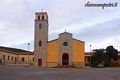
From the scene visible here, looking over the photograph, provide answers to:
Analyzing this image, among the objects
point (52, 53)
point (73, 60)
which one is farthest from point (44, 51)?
point (73, 60)

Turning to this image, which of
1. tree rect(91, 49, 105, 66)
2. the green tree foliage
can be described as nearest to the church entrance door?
the green tree foliage

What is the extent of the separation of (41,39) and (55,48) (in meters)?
3.49

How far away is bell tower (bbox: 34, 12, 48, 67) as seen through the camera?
69.0 meters

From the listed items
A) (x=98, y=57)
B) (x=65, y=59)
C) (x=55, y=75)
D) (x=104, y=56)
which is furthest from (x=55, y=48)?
(x=55, y=75)

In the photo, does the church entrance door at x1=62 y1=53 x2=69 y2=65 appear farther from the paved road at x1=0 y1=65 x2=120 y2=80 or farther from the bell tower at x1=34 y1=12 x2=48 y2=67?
the paved road at x1=0 y1=65 x2=120 y2=80

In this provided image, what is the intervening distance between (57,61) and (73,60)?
10.8ft

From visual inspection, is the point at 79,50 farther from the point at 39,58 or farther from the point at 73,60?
the point at 39,58

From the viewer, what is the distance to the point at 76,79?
22812 millimetres

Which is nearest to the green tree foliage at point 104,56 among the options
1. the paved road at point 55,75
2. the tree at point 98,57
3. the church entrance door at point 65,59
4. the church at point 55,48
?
the tree at point 98,57

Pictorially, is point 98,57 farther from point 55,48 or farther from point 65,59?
point 55,48

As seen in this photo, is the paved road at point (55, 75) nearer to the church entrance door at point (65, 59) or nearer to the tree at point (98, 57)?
the church entrance door at point (65, 59)

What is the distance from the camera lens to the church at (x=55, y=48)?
69.1 m

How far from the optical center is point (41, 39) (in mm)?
69625

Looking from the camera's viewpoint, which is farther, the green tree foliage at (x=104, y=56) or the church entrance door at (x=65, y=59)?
the green tree foliage at (x=104, y=56)
